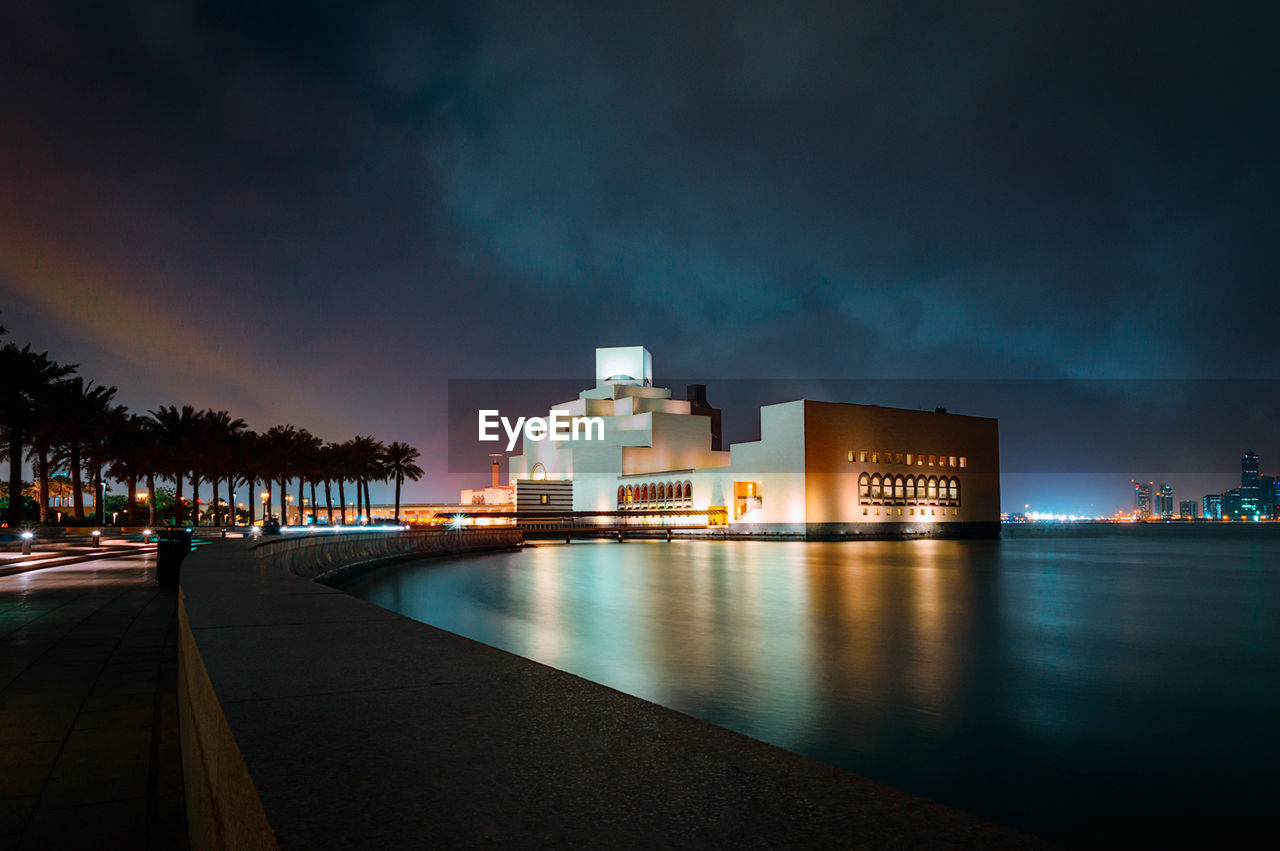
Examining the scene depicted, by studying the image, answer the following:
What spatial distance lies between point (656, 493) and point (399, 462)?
3064 centimetres

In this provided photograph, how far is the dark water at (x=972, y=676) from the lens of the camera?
7.45 m

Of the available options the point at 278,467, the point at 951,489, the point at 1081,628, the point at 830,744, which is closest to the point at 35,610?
the point at 830,744

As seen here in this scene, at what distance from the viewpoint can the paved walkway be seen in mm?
4113

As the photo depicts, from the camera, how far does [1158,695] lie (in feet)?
38.3

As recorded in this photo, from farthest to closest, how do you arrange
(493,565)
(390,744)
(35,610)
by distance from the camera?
(493,565) < (35,610) < (390,744)

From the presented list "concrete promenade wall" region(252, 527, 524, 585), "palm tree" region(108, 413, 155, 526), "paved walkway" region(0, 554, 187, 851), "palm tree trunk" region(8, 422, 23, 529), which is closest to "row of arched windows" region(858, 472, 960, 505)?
"concrete promenade wall" region(252, 527, 524, 585)

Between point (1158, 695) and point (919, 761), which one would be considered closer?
point (919, 761)

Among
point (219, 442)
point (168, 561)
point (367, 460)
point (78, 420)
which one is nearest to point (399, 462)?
point (367, 460)

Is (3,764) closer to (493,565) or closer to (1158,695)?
(1158,695)

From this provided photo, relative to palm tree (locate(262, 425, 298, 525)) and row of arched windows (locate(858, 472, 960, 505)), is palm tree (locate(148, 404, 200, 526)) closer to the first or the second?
palm tree (locate(262, 425, 298, 525))

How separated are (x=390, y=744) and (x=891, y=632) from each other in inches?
611

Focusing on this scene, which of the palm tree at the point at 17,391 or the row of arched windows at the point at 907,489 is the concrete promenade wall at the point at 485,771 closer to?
the palm tree at the point at 17,391

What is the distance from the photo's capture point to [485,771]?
98.3 inches

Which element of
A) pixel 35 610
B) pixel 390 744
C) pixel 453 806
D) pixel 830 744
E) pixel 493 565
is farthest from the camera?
pixel 493 565
